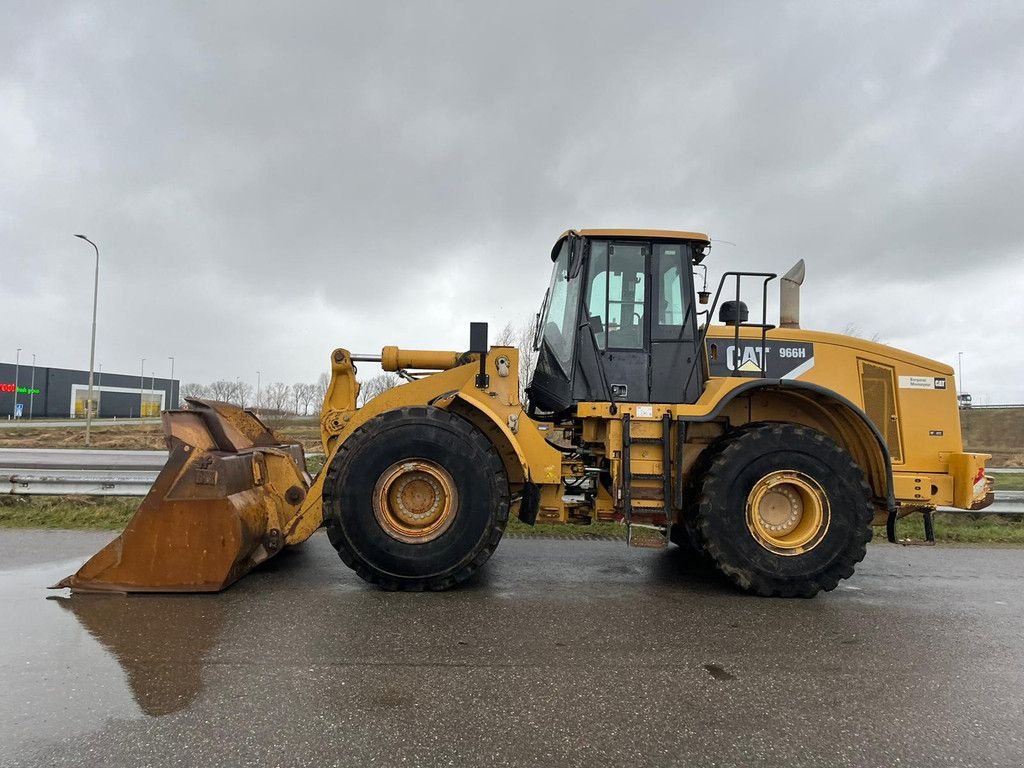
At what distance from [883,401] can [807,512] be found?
1189mm

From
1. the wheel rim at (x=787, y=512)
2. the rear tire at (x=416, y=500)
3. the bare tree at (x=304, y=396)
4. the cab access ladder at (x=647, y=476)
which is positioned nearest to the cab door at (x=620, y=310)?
the cab access ladder at (x=647, y=476)

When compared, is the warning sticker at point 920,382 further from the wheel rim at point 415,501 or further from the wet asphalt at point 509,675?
the wheel rim at point 415,501

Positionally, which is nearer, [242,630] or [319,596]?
[242,630]

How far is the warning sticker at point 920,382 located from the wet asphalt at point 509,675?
158cm

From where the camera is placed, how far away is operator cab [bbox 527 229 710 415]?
4.84 m

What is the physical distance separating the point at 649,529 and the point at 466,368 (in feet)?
6.90

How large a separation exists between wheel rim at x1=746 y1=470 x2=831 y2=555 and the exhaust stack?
1.51 metres

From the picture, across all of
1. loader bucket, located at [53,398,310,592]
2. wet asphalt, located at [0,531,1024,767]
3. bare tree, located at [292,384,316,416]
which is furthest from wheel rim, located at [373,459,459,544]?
bare tree, located at [292,384,316,416]

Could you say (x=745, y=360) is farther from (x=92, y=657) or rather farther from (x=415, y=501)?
(x=92, y=657)

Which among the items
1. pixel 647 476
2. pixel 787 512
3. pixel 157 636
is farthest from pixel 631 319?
pixel 157 636

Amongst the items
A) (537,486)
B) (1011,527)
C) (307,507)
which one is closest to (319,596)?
(307,507)

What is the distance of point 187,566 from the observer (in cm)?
404

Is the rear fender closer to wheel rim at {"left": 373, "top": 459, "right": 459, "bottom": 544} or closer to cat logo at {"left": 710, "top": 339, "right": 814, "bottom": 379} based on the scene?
cat logo at {"left": 710, "top": 339, "right": 814, "bottom": 379}

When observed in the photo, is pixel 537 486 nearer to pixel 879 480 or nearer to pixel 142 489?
pixel 879 480
